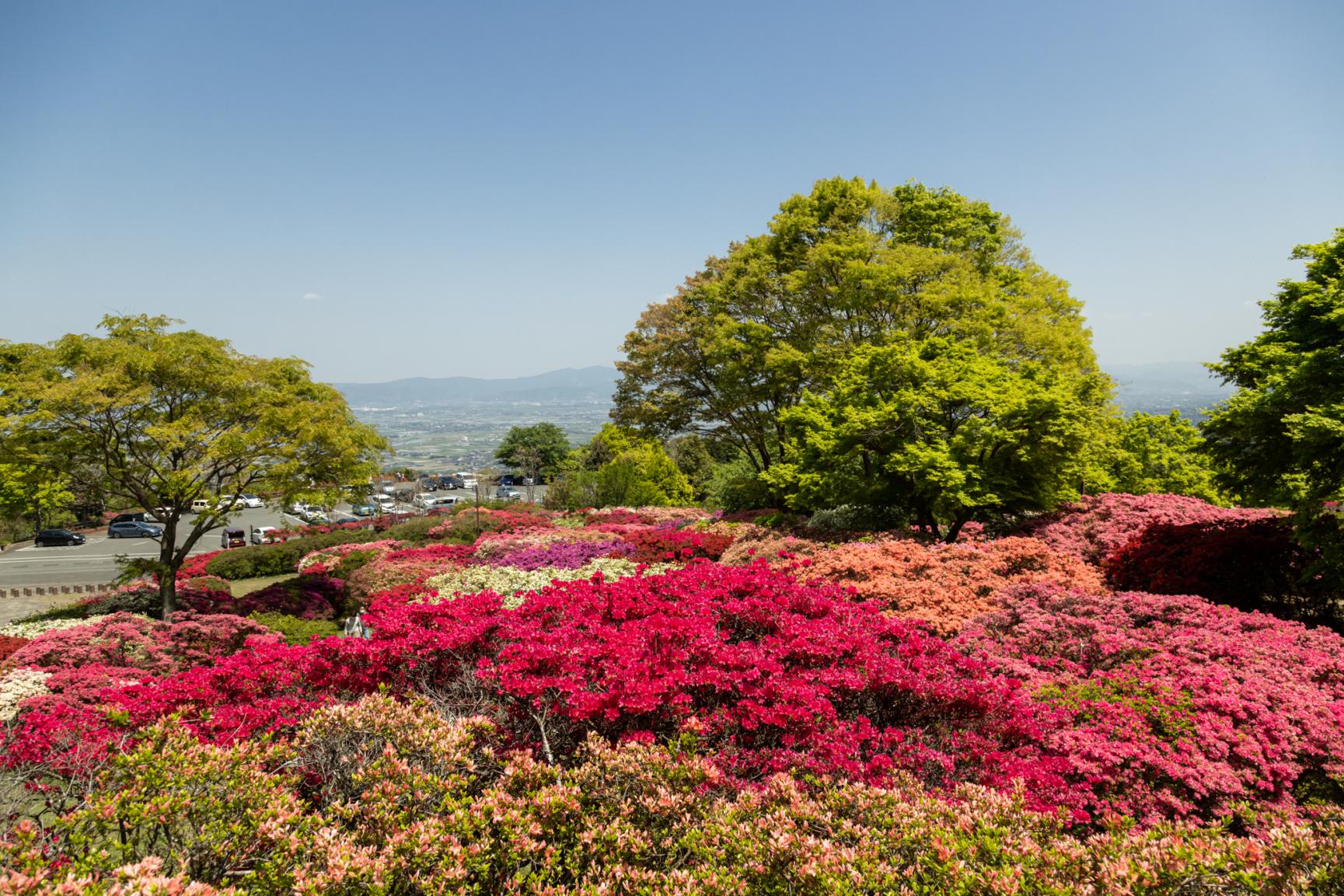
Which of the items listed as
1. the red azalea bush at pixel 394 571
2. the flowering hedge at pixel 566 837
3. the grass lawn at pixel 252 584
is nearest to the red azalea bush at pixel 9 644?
the red azalea bush at pixel 394 571

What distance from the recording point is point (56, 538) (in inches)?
1260

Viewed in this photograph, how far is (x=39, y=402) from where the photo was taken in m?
11.0

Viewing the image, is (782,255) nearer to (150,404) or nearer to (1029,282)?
(1029,282)

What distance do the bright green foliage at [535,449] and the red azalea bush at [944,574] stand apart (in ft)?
206

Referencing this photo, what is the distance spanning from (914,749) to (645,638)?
224cm

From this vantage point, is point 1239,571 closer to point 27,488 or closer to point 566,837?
point 566,837

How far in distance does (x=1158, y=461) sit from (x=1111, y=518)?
1229cm

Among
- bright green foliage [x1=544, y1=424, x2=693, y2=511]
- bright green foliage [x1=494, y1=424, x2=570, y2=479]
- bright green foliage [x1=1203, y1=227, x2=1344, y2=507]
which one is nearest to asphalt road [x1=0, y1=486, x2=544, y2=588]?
bright green foliage [x1=544, y1=424, x2=693, y2=511]

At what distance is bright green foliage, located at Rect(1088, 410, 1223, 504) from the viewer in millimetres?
19781

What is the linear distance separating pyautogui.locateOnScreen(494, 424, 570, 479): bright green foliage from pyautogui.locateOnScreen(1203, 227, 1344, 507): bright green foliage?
64980mm

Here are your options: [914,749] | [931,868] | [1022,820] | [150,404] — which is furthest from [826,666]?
[150,404]

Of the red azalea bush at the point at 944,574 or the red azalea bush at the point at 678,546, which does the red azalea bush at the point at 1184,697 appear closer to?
the red azalea bush at the point at 944,574

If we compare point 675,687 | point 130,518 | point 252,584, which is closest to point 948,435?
point 675,687

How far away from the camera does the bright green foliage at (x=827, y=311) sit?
16766mm
